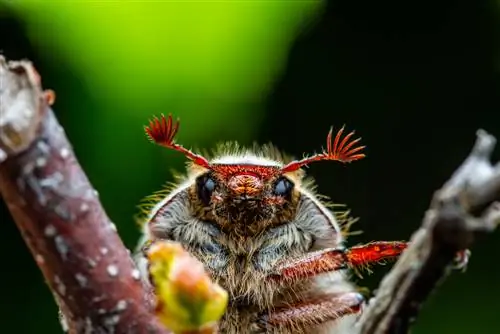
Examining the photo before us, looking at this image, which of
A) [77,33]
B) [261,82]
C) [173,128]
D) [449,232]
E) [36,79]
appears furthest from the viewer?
[261,82]

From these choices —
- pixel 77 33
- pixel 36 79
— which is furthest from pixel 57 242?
pixel 77 33

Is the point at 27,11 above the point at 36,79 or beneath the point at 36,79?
above

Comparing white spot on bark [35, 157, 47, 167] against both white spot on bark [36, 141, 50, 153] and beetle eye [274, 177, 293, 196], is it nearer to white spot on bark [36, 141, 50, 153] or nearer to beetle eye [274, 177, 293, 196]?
white spot on bark [36, 141, 50, 153]

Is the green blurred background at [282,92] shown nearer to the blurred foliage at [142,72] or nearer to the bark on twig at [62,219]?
the blurred foliage at [142,72]

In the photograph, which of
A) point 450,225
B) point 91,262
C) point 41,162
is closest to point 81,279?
point 91,262

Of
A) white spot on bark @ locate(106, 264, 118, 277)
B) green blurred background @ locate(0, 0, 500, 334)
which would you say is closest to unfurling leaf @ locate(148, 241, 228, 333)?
white spot on bark @ locate(106, 264, 118, 277)

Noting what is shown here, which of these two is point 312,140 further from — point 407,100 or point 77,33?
point 77,33

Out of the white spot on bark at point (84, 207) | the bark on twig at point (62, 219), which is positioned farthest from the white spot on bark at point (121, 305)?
the white spot on bark at point (84, 207)
